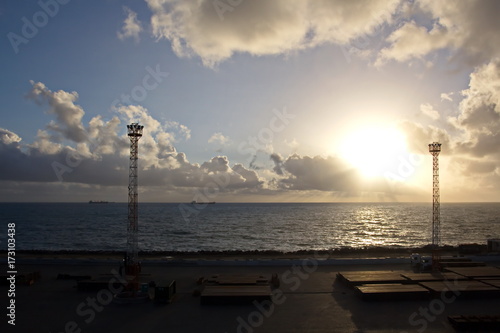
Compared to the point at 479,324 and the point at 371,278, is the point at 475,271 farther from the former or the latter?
the point at 479,324

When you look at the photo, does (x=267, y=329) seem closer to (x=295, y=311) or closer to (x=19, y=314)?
(x=295, y=311)

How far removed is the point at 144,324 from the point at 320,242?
67346 mm

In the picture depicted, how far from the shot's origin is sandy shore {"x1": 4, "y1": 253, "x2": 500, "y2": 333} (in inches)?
730

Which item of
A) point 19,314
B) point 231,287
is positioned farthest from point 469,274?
point 19,314

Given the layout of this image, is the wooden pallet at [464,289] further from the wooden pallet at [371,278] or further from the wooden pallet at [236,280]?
the wooden pallet at [236,280]

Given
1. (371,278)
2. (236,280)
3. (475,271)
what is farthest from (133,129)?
(475,271)

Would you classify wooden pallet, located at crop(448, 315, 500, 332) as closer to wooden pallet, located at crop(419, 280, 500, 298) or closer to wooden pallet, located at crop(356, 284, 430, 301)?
wooden pallet, located at crop(356, 284, 430, 301)

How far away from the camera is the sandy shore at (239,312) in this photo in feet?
60.8

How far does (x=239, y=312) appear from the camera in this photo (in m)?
20.7

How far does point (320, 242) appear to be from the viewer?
270ft

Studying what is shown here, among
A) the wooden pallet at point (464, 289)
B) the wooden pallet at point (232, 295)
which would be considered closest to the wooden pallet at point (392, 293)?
the wooden pallet at point (464, 289)

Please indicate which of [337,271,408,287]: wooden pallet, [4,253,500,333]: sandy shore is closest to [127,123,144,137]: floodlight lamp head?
[4,253,500,333]: sandy shore

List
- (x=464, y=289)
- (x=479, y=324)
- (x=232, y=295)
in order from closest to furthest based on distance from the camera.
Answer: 1. (x=479, y=324)
2. (x=232, y=295)
3. (x=464, y=289)

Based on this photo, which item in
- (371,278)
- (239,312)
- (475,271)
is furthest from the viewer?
(475,271)
